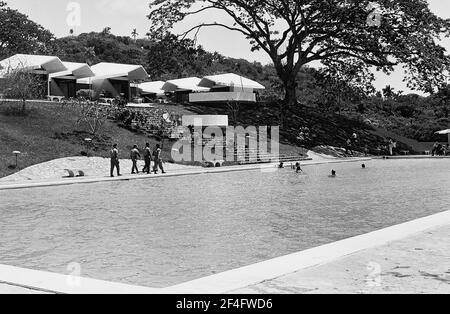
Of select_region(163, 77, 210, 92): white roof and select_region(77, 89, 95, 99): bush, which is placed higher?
select_region(163, 77, 210, 92): white roof

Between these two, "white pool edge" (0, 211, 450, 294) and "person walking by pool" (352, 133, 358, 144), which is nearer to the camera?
"white pool edge" (0, 211, 450, 294)

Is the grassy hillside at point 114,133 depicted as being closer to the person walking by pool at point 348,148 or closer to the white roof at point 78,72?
the person walking by pool at point 348,148

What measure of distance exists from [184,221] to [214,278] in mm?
6076

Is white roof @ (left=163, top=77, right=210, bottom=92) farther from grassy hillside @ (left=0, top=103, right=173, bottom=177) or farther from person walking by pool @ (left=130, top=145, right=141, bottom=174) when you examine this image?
person walking by pool @ (left=130, top=145, right=141, bottom=174)

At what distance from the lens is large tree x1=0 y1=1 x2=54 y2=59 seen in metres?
81.3

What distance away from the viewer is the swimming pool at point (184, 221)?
28.7 ft

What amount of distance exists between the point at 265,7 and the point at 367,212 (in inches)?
1775

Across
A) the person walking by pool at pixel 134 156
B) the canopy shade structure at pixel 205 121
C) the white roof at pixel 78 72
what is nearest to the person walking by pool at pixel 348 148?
the canopy shade structure at pixel 205 121

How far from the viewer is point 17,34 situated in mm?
81750

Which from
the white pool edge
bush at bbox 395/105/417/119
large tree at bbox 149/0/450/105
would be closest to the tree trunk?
large tree at bbox 149/0/450/105

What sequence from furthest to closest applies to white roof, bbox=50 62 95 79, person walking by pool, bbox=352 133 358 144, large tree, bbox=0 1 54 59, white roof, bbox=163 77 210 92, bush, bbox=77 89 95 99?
large tree, bbox=0 1 54 59 < white roof, bbox=163 77 210 92 < person walking by pool, bbox=352 133 358 144 < white roof, bbox=50 62 95 79 < bush, bbox=77 89 95 99

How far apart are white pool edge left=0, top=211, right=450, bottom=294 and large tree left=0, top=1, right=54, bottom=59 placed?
78.8 m

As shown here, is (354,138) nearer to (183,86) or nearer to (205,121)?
(205,121)

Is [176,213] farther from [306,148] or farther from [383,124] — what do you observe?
[383,124]
